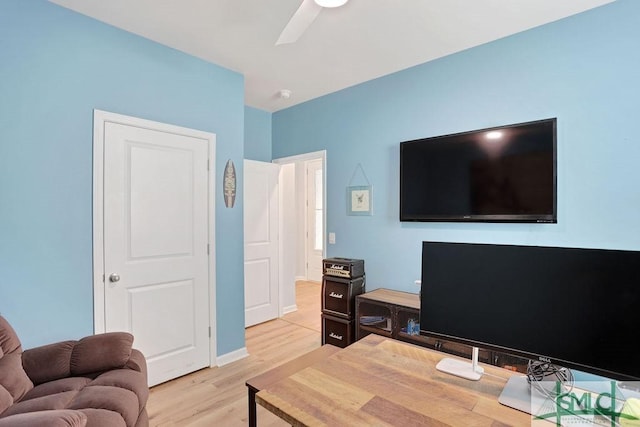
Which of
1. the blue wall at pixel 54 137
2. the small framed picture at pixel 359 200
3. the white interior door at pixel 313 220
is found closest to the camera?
the blue wall at pixel 54 137

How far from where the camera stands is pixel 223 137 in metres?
3.09

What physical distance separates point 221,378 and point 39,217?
72.2 inches

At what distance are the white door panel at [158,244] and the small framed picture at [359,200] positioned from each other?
4.96 ft

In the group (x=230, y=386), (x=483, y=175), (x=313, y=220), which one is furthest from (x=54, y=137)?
(x=313, y=220)

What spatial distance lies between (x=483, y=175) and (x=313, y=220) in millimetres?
4386

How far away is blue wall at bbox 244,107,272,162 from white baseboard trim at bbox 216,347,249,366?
7.52ft

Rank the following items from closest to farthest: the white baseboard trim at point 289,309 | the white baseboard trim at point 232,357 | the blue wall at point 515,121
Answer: the blue wall at point 515,121 < the white baseboard trim at point 232,357 < the white baseboard trim at point 289,309

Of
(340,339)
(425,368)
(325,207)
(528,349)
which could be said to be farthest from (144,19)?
(340,339)

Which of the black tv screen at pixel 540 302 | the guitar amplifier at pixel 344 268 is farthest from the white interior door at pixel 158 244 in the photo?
the black tv screen at pixel 540 302

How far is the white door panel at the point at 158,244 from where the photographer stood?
2428mm

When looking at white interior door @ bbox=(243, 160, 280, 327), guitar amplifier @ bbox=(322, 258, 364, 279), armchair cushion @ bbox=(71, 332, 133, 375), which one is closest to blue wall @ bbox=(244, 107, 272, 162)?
white interior door @ bbox=(243, 160, 280, 327)

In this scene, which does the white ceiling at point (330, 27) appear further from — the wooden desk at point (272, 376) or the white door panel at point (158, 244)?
the wooden desk at point (272, 376)

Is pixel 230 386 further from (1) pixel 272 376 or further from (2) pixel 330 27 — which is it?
(2) pixel 330 27

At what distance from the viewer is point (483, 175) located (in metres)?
2.60
